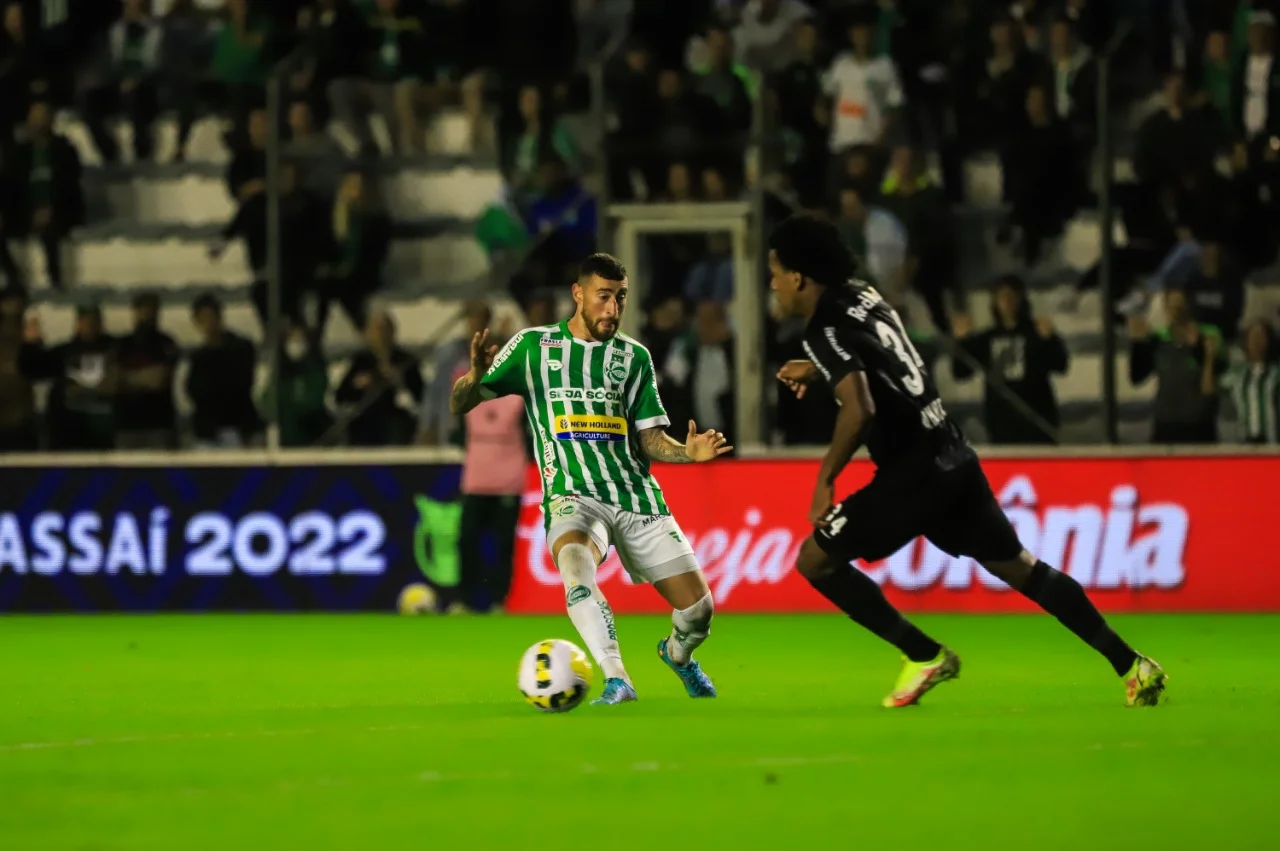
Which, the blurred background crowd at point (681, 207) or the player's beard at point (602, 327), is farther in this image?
the blurred background crowd at point (681, 207)

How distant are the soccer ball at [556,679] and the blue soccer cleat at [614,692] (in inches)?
7.6

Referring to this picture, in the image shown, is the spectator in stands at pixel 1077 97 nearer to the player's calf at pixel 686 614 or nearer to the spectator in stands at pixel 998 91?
the spectator in stands at pixel 998 91

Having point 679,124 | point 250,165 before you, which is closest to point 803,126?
point 679,124

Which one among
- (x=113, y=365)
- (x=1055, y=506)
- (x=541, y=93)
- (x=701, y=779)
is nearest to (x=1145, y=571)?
(x=1055, y=506)

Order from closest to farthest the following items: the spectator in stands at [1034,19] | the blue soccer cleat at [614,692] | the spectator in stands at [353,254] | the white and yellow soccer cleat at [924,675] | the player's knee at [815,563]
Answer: the player's knee at [815,563]
the white and yellow soccer cleat at [924,675]
the blue soccer cleat at [614,692]
the spectator in stands at [353,254]
the spectator in stands at [1034,19]

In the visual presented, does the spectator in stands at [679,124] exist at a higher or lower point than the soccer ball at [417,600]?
higher

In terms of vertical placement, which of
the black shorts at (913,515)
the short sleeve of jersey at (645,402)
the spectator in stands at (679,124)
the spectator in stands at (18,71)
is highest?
the spectator in stands at (18,71)

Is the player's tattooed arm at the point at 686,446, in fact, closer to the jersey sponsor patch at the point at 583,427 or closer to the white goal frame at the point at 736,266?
the jersey sponsor patch at the point at 583,427

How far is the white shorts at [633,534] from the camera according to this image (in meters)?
9.58

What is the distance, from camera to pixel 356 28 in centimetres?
2044

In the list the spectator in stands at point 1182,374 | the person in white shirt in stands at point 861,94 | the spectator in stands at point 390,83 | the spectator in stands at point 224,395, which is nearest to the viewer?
the spectator in stands at point 1182,374

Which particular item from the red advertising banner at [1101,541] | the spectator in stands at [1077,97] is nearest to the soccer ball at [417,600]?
the red advertising banner at [1101,541]

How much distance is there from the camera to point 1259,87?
1777 cm

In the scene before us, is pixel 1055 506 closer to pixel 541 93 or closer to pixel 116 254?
pixel 541 93
